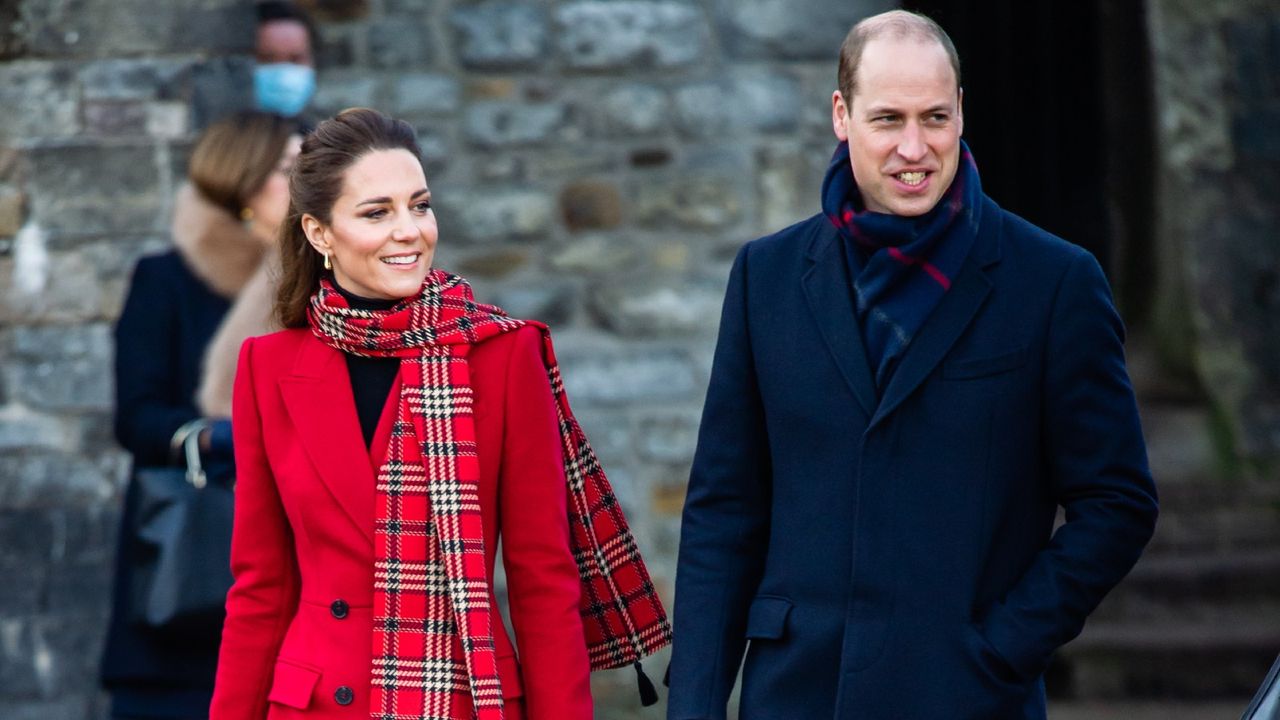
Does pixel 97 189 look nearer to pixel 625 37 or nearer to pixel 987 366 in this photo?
pixel 625 37

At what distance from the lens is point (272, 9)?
6.12 metres

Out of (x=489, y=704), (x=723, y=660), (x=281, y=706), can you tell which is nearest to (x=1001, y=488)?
(x=723, y=660)

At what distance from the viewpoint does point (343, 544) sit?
123 inches

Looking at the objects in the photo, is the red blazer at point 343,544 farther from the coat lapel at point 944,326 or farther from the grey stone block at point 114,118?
the grey stone block at point 114,118

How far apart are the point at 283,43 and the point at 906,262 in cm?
346

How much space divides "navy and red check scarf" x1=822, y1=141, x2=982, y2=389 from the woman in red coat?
550 mm

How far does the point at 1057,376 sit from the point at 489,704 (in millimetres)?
995

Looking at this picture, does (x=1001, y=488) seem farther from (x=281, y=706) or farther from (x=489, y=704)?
(x=281, y=706)

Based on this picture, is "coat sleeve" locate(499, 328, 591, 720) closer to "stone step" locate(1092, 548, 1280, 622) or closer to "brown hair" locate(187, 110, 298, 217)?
"brown hair" locate(187, 110, 298, 217)

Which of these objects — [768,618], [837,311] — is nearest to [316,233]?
[837,311]

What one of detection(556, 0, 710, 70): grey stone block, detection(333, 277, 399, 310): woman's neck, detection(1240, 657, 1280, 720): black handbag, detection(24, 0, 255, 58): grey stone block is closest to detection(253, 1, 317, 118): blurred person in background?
detection(24, 0, 255, 58): grey stone block

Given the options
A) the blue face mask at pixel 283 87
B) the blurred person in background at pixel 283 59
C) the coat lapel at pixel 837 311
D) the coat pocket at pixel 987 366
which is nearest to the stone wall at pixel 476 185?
the blurred person in background at pixel 283 59

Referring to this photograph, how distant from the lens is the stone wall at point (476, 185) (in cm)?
621

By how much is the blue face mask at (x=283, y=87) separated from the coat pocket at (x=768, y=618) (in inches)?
126
